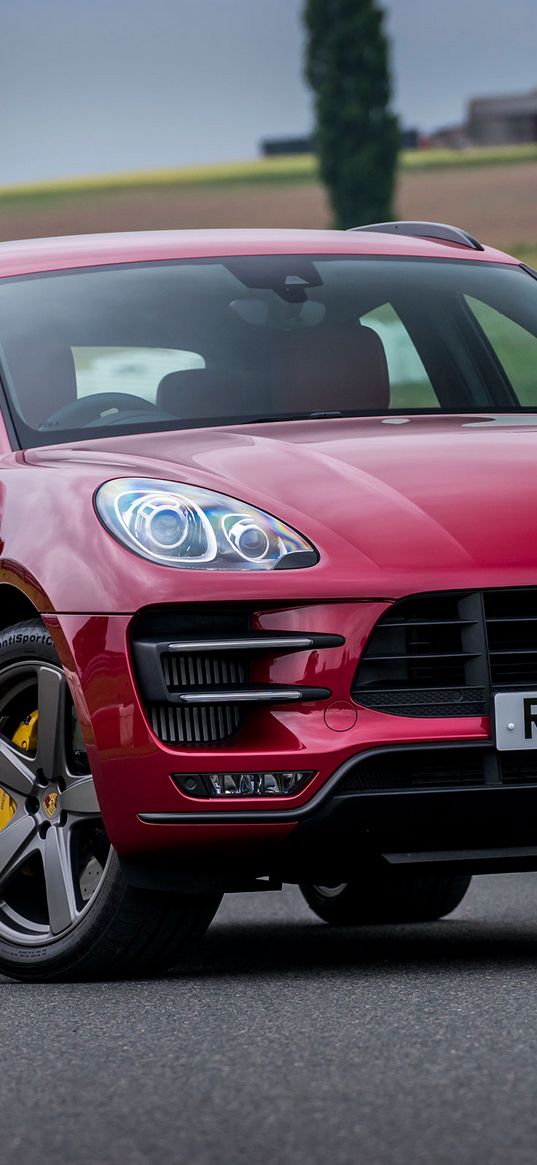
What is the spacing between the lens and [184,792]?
4.14 meters

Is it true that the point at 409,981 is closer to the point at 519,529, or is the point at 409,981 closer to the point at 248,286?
the point at 519,529

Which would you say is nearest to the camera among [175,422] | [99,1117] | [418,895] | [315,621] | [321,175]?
[99,1117]

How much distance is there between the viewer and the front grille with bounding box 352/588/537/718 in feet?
13.4

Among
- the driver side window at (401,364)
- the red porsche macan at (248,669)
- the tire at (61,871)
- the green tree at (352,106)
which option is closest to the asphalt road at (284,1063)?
the tire at (61,871)

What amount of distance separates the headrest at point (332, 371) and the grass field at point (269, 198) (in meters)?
43.9

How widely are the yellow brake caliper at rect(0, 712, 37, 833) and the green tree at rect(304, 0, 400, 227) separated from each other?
59.2m

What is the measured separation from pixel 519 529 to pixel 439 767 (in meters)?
0.51

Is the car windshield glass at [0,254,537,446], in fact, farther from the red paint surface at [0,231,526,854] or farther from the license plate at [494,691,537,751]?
the license plate at [494,691,537,751]

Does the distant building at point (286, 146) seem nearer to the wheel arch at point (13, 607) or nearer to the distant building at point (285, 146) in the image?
the distant building at point (285, 146)

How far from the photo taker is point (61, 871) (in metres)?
4.43

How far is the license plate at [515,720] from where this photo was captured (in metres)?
4.11

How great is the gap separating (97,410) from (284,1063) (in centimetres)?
213

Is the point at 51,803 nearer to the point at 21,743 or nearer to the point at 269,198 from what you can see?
the point at 21,743

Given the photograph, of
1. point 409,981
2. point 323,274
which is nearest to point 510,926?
point 409,981
